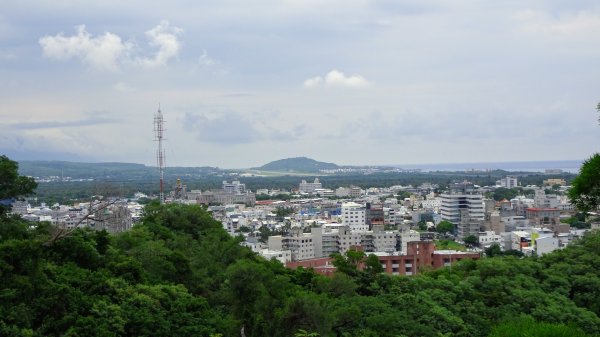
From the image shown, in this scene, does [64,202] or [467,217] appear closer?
[467,217]

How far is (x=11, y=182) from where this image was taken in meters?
13.8

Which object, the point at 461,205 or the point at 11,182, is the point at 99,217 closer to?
the point at 11,182

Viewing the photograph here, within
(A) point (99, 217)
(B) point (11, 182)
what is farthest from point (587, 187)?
(A) point (99, 217)

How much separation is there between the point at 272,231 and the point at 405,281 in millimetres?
36446

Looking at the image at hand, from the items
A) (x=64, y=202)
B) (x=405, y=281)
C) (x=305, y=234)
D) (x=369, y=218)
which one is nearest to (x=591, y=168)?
(x=405, y=281)

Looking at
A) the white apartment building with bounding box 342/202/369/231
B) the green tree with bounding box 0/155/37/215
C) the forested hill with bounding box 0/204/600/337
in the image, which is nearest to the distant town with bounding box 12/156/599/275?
the white apartment building with bounding box 342/202/369/231

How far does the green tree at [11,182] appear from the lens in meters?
13.7

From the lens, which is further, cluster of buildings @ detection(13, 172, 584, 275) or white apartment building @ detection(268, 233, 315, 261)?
white apartment building @ detection(268, 233, 315, 261)

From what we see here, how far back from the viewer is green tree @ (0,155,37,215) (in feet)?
44.8

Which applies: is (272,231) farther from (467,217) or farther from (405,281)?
(405,281)

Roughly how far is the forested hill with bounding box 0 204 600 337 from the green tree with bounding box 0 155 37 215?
73 cm

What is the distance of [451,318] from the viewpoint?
15406mm

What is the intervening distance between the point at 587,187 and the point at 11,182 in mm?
11683

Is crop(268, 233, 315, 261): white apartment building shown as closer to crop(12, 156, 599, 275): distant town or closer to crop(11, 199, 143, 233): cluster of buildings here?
crop(12, 156, 599, 275): distant town
